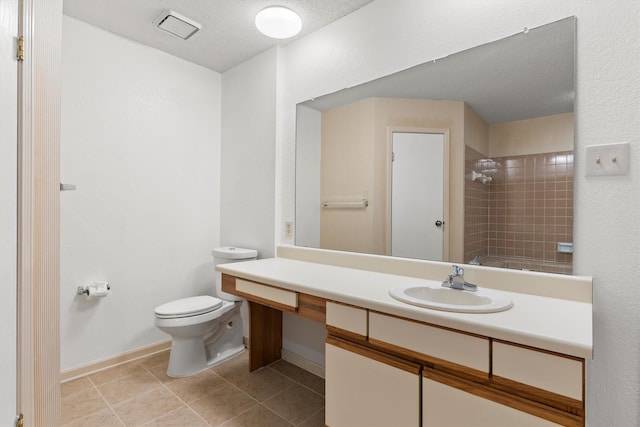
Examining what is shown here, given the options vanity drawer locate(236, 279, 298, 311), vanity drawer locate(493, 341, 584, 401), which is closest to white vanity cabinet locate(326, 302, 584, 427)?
vanity drawer locate(493, 341, 584, 401)

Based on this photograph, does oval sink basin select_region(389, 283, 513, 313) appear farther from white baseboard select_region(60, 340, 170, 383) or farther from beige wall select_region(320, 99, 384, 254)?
white baseboard select_region(60, 340, 170, 383)

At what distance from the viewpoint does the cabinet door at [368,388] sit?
113cm

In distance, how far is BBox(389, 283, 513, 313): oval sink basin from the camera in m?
1.07

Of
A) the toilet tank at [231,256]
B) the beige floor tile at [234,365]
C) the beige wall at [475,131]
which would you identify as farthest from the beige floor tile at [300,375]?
the beige wall at [475,131]

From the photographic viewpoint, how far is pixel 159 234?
2.51 m

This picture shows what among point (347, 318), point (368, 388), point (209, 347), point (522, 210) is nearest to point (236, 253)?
point (209, 347)

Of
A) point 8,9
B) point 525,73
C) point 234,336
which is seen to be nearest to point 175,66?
point 8,9

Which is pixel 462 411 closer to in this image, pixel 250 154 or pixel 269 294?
pixel 269 294

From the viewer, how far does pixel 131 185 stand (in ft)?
7.73

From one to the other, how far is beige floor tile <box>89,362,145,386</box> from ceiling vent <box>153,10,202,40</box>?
7.70ft

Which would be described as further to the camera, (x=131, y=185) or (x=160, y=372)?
(x=131, y=185)

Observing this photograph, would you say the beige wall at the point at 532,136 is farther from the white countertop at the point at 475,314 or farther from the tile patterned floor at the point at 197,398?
the tile patterned floor at the point at 197,398

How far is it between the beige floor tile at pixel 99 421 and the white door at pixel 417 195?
172cm

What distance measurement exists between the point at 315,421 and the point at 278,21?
7.48 ft
